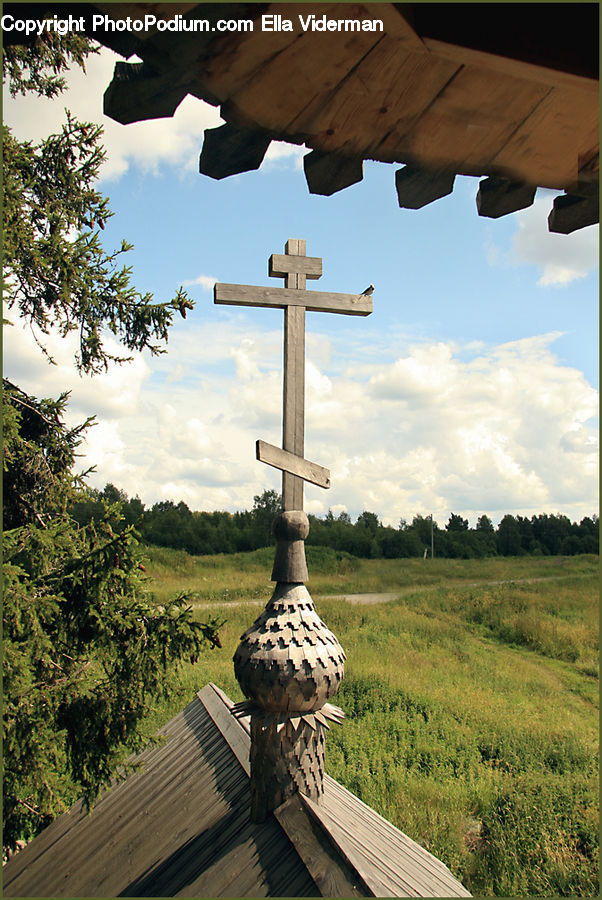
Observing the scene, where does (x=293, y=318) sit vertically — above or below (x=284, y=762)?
above

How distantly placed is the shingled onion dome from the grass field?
6.13 ft

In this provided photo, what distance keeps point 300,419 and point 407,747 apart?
9348mm

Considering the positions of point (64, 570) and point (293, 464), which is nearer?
point (293, 464)

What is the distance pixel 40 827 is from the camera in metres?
5.93

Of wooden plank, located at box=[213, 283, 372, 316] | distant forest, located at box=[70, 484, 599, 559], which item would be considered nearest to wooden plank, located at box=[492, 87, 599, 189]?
wooden plank, located at box=[213, 283, 372, 316]

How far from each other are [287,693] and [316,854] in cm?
78

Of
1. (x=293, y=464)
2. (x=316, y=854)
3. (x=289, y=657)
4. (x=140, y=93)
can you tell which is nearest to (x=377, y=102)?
(x=140, y=93)

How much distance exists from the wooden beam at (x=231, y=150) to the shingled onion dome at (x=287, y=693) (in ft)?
8.67

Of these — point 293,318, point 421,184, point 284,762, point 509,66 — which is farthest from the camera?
point 293,318

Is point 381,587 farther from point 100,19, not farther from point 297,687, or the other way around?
point 100,19

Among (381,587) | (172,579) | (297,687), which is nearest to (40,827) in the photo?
(297,687)

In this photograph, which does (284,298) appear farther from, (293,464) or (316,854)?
(316,854)

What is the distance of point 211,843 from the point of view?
3.88 meters

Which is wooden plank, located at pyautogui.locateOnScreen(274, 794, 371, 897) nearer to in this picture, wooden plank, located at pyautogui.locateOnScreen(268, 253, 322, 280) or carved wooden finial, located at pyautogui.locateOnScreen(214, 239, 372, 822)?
carved wooden finial, located at pyautogui.locateOnScreen(214, 239, 372, 822)
